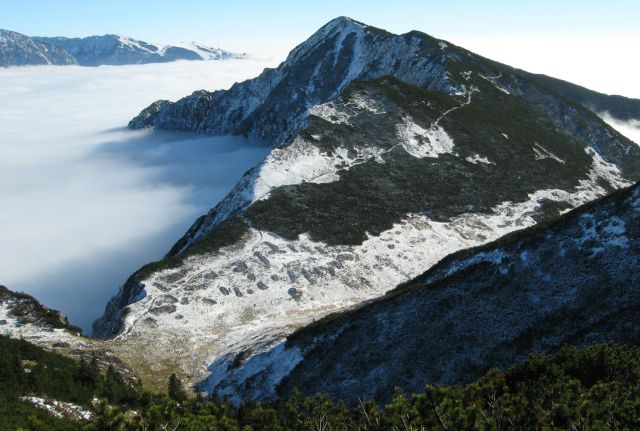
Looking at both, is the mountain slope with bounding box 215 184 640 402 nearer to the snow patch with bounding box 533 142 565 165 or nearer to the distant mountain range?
the distant mountain range

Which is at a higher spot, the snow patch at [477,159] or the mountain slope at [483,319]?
the snow patch at [477,159]

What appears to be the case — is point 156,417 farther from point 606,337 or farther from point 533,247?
point 533,247

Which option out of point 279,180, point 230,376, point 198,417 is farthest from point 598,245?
point 279,180

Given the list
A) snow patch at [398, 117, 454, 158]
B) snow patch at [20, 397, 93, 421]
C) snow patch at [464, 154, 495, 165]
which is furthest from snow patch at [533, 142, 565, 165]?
snow patch at [20, 397, 93, 421]

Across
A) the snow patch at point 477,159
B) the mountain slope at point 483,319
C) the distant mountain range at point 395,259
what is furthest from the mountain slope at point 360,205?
the mountain slope at point 483,319

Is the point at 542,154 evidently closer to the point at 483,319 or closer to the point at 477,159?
the point at 477,159

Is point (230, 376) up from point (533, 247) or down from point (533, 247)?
down

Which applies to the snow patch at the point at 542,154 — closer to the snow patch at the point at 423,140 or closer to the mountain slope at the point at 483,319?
the snow patch at the point at 423,140
